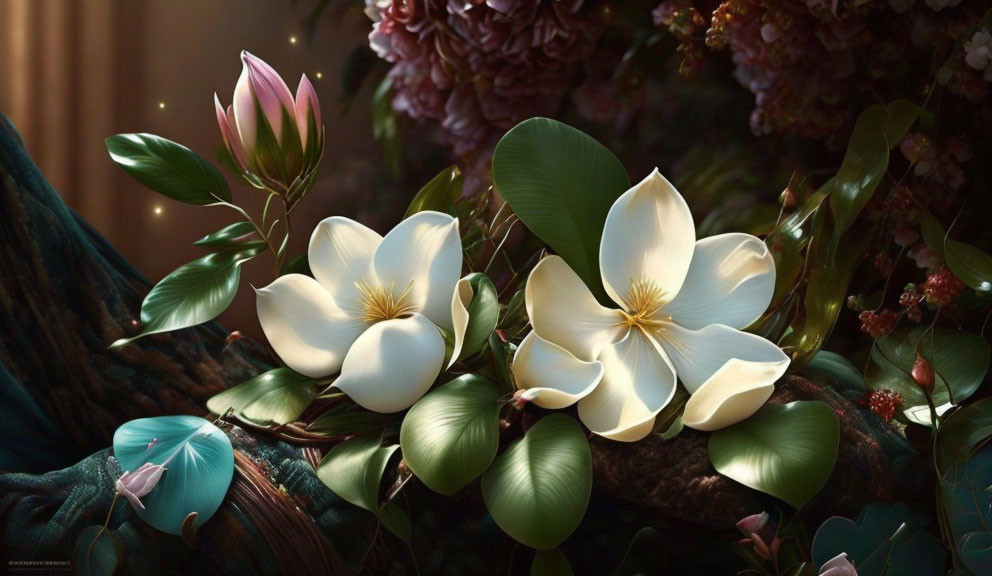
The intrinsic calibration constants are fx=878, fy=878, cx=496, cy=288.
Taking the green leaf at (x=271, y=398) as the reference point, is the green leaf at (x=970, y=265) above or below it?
above

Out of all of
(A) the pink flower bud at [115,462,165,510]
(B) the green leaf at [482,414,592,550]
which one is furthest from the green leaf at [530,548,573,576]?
(A) the pink flower bud at [115,462,165,510]

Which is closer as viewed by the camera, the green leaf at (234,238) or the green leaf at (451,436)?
the green leaf at (451,436)

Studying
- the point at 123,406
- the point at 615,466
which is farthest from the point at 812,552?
the point at 123,406

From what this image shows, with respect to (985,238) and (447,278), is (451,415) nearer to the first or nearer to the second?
(447,278)

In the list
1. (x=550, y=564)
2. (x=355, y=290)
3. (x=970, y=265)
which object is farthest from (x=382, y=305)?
(x=970, y=265)

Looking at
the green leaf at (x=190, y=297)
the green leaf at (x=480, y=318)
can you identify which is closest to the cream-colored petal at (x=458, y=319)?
the green leaf at (x=480, y=318)

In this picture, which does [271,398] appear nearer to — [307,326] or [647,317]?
[307,326]

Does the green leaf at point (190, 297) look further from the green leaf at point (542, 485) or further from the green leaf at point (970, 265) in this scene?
the green leaf at point (970, 265)
